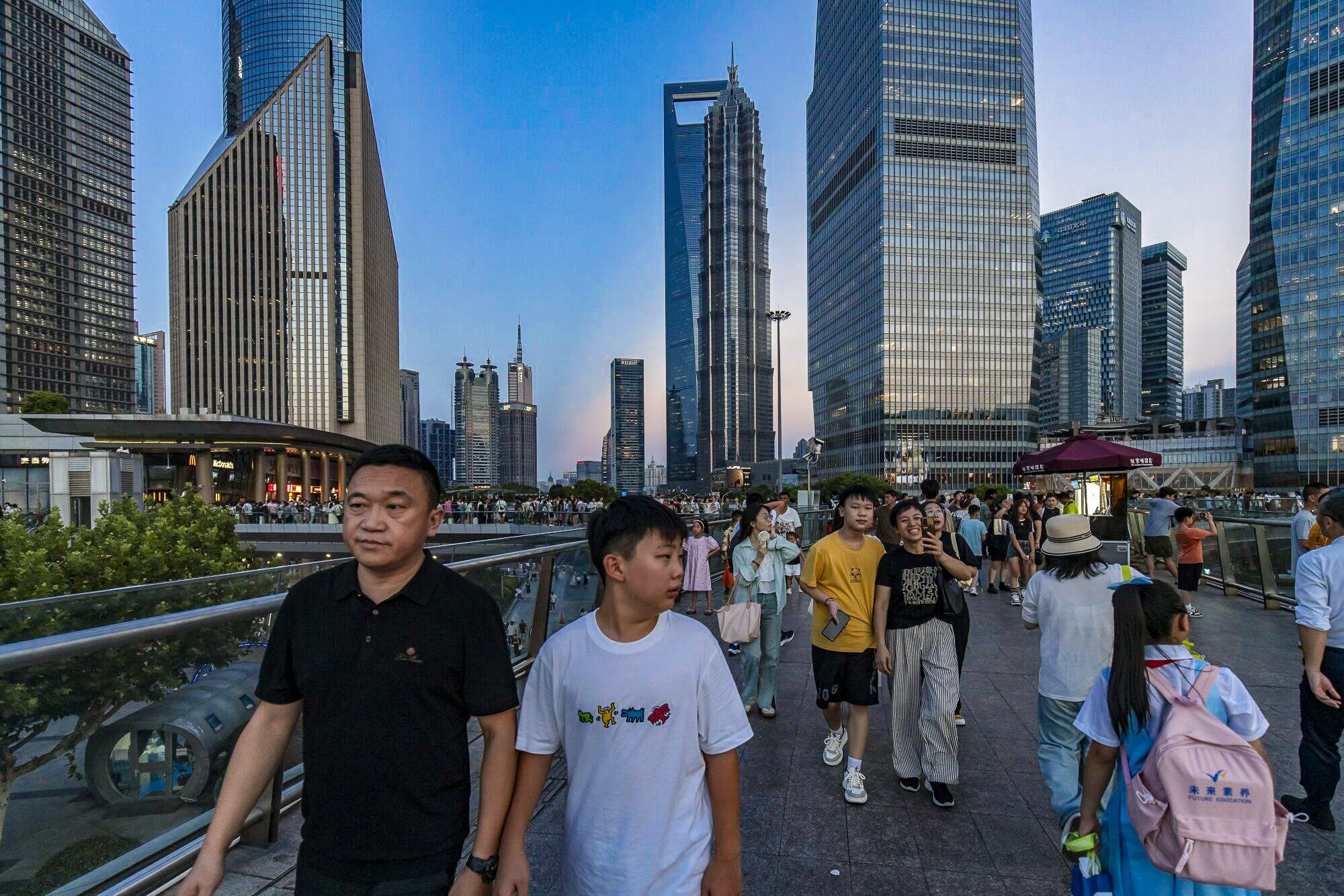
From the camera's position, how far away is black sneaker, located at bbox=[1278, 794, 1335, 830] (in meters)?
3.39

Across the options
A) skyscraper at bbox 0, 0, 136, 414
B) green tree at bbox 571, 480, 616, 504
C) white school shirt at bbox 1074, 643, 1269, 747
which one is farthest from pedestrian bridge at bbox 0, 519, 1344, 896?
skyscraper at bbox 0, 0, 136, 414

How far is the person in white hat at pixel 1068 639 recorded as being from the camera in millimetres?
3131

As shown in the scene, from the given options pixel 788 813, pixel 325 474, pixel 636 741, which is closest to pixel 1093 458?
pixel 788 813

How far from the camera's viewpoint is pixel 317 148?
93375 millimetres

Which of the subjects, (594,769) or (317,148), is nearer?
(594,769)

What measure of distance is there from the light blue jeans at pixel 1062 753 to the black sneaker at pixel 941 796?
2.03 ft

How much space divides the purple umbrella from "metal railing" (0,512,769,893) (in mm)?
13977

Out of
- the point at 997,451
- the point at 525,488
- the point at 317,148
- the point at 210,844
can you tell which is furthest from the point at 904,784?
the point at 317,148

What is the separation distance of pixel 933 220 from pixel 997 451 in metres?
33.1

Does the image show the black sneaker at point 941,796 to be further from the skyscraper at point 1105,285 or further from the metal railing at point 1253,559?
the skyscraper at point 1105,285

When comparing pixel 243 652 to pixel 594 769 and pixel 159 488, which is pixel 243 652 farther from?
pixel 159 488

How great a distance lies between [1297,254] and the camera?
7300 centimetres

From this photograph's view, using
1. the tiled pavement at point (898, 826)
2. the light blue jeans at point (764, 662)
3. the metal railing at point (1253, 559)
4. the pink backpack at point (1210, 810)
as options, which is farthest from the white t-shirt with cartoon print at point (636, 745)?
the metal railing at point (1253, 559)

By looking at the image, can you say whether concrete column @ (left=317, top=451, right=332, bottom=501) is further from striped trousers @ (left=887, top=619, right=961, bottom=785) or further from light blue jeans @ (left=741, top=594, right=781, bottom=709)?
striped trousers @ (left=887, top=619, right=961, bottom=785)
